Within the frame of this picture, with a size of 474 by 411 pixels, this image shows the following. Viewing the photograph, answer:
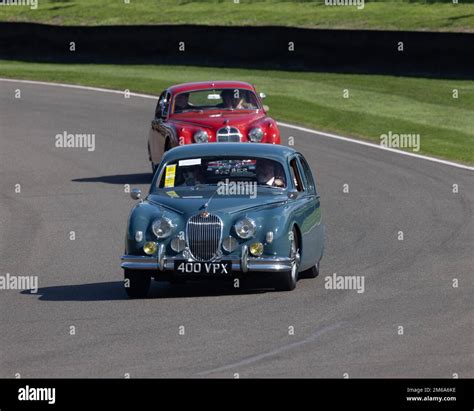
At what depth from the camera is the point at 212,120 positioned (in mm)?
21906

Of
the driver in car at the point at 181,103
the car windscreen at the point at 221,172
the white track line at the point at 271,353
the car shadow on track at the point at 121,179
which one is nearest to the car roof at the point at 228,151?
the car windscreen at the point at 221,172

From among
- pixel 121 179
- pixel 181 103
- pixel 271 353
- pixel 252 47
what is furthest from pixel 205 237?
pixel 252 47

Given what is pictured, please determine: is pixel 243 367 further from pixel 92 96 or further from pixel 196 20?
pixel 196 20

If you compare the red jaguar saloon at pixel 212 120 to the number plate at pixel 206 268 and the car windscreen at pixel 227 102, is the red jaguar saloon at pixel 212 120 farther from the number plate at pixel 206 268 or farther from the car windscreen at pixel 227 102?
the number plate at pixel 206 268

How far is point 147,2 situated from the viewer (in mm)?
50906

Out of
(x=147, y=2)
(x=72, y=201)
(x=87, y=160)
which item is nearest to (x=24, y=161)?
(x=87, y=160)

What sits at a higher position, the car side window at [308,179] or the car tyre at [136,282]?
the car side window at [308,179]

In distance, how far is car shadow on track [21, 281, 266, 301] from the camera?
42.8 ft

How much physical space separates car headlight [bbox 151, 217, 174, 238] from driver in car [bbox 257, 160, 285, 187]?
148 cm

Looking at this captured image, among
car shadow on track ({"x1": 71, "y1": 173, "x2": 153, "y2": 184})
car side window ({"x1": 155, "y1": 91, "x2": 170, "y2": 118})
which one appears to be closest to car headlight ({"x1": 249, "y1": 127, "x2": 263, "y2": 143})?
car side window ({"x1": 155, "y1": 91, "x2": 170, "y2": 118})

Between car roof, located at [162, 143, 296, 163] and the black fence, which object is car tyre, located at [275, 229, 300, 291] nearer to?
car roof, located at [162, 143, 296, 163]

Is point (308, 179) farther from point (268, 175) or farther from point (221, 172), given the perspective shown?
point (221, 172)

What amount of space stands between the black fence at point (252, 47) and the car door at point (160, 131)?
13051 mm

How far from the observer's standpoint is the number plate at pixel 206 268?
12.7 metres
